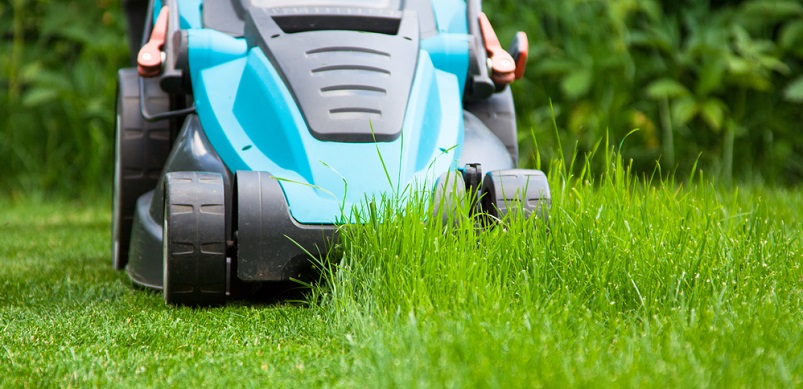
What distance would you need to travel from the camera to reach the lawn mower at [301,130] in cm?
230

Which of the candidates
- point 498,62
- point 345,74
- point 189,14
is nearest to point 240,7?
point 189,14

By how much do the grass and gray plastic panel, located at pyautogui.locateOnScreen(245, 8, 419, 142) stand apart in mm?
320

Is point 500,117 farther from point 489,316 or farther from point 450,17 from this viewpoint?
point 489,316

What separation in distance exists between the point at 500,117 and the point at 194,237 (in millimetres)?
1151

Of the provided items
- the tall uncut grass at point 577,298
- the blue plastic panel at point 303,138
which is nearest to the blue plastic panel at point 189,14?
the blue plastic panel at point 303,138

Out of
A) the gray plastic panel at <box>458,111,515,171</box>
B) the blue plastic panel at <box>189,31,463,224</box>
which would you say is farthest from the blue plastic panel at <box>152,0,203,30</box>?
the gray plastic panel at <box>458,111,515,171</box>

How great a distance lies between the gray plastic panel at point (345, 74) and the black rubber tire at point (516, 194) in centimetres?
28

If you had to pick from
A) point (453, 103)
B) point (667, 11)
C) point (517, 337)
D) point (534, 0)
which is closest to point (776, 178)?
point (667, 11)

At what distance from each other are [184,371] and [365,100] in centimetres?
93

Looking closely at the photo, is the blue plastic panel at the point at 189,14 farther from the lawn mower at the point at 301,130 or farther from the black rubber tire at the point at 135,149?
the black rubber tire at the point at 135,149

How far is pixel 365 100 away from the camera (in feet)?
8.23

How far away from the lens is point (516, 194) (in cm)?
236

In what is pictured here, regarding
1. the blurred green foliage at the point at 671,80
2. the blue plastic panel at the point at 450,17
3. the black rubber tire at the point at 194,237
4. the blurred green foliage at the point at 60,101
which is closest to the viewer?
the black rubber tire at the point at 194,237

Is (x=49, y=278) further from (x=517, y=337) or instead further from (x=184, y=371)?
(x=517, y=337)
